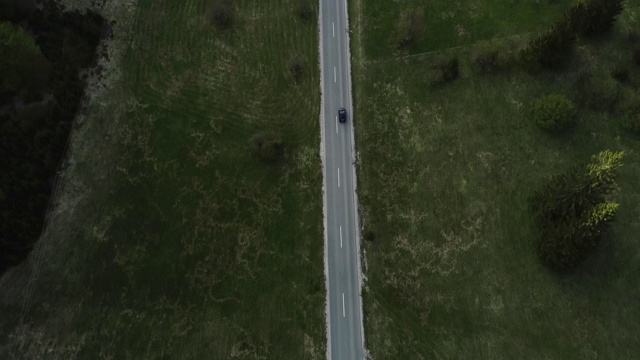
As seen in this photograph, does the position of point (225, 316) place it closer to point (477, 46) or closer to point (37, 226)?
point (37, 226)

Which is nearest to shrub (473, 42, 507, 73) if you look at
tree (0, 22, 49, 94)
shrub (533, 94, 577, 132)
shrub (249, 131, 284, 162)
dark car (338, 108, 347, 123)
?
shrub (533, 94, 577, 132)

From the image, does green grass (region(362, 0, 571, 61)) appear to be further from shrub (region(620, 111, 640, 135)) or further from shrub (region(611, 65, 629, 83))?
shrub (region(620, 111, 640, 135))

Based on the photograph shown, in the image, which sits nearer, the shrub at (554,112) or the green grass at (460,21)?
the shrub at (554,112)

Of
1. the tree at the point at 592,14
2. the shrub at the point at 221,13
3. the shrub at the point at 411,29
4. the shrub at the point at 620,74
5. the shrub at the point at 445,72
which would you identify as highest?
the shrub at the point at 221,13

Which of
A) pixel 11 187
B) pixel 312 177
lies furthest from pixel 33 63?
pixel 312 177

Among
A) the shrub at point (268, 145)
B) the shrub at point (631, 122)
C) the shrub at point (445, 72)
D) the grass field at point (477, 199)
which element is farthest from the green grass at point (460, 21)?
the shrub at point (268, 145)

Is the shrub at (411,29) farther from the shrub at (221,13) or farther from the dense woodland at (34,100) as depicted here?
the dense woodland at (34,100)
